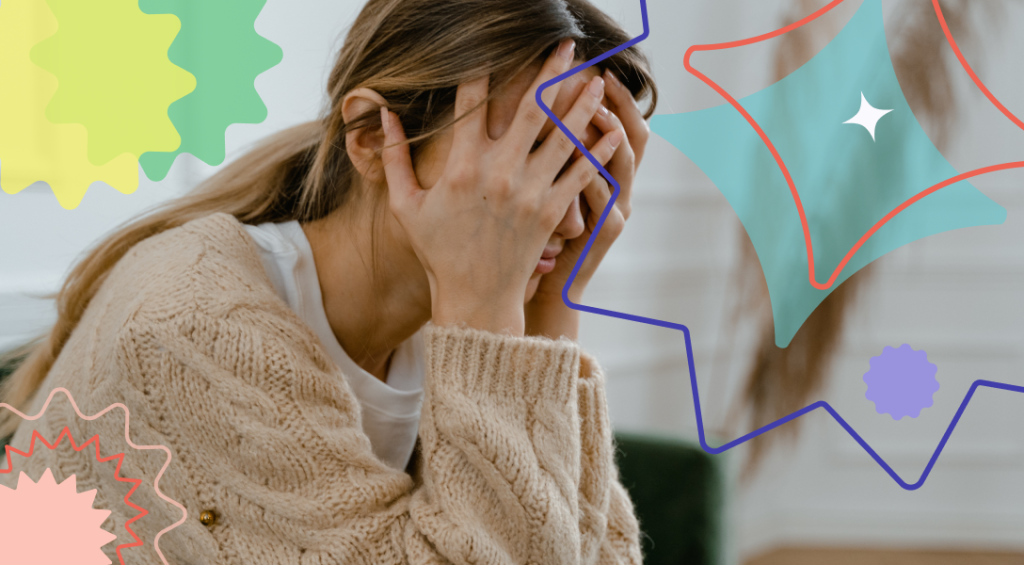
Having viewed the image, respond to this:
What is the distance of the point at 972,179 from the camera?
0.65 meters

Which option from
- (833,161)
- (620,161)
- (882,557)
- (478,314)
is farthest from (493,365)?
(882,557)

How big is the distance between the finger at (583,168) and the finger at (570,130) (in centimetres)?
2

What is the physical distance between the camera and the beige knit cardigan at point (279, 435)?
663 mm

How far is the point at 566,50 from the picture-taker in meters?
0.74

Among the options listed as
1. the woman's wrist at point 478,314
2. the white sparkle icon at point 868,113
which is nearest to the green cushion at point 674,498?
the woman's wrist at point 478,314

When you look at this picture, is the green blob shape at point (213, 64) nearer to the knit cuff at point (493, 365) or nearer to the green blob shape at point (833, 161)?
the knit cuff at point (493, 365)

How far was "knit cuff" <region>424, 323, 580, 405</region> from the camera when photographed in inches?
28.6

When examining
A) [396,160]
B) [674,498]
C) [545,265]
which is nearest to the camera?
[396,160]

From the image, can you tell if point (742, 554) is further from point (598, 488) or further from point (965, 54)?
point (965, 54)

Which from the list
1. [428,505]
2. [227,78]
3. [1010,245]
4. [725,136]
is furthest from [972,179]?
[227,78]

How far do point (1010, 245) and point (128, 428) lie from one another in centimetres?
81

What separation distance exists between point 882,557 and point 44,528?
3.60ft

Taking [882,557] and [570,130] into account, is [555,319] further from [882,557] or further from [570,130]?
[882,557]

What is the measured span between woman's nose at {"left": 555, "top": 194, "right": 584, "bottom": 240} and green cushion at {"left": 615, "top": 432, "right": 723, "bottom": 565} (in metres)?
0.38
